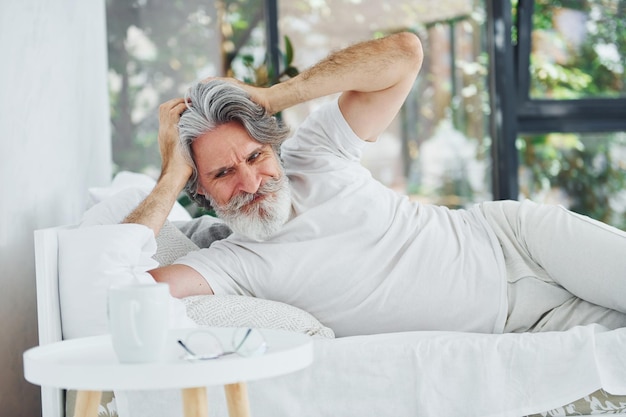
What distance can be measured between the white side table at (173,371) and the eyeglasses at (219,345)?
0.02 meters

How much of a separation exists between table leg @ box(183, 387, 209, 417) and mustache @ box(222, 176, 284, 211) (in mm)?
1011

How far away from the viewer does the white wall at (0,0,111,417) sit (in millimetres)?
1989

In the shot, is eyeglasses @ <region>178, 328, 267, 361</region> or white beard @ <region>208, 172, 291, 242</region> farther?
white beard @ <region>208, 172, 291, 242</region>

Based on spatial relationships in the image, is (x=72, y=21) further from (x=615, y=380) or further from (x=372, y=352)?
(x=615, y=380)

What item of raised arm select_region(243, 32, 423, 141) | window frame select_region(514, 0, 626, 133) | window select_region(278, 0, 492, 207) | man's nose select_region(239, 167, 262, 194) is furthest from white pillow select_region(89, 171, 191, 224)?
window frame select_region(514, 0, 626, 133)

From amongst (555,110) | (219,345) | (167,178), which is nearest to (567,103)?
(555,110)

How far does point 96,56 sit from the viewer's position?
3449 mm

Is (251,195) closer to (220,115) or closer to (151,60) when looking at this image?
(220,115)

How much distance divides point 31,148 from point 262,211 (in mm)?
623

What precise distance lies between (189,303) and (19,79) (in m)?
0.72

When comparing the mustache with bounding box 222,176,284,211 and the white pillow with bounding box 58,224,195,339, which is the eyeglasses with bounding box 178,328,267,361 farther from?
the mustache with bounding box 222,176,284,211

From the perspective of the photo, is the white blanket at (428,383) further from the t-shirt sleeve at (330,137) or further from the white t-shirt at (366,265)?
the t-shirt sleeve at (330,137)

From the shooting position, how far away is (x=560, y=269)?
213 centimetres

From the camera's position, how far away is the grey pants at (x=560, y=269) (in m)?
2.05
